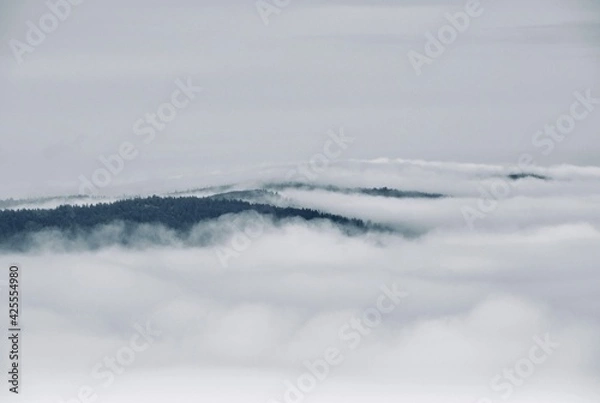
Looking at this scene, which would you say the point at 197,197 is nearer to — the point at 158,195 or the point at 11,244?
the point at 158,195

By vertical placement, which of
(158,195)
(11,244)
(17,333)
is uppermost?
(158,195)

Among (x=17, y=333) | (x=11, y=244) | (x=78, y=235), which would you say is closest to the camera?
(x=17, y=333)

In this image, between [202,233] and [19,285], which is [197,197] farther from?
[19,285]

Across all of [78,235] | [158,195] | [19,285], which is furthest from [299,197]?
[19,285]

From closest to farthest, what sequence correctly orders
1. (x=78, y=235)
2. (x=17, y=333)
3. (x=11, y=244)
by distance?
(x=17, y=333), (x=11, y=244), (x=78, y=235)

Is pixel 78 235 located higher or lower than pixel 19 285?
higher

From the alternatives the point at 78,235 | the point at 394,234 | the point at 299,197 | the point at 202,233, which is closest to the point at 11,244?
the point at 78,235

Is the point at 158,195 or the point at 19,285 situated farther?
the point at 158,195
